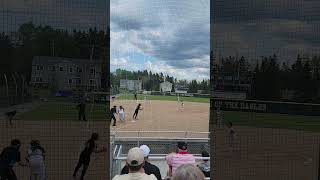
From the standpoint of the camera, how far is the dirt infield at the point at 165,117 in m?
18.6

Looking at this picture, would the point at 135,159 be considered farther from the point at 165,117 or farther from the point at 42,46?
the point at 165,117

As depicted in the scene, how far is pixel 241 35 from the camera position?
33.6ft

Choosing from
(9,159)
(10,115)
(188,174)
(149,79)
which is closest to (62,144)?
(10,115)

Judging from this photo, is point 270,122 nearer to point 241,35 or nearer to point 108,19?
point 241,35

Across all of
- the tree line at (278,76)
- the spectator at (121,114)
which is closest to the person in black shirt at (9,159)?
the tree line at (278,76)

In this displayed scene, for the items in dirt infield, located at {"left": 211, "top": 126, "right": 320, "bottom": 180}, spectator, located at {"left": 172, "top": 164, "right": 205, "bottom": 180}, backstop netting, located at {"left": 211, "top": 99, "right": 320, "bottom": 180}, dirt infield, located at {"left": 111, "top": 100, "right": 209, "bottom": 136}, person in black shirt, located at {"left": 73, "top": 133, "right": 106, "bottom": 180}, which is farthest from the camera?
dirt infield, located at {"left": 111, "top": 100, "right": 209, "bottom": 136}

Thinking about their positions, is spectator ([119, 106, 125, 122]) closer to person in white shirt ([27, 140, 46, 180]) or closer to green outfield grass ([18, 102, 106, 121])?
green outfield grass ([18, 102, 106, 121])

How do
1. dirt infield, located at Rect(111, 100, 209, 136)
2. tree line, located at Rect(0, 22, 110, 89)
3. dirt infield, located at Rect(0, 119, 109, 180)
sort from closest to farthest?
dirt infield, located at Rect(0, 119, 109, 180)
tree line, located at Rect(0, 22, 110, 89)
dirt infield, located at Rect(111, 100, 209, 136)

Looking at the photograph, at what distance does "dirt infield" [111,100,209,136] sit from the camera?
60.9ft

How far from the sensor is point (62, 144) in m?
8.74

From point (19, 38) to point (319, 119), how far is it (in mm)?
7617

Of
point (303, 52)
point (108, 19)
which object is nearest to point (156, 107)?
point (303, 52)

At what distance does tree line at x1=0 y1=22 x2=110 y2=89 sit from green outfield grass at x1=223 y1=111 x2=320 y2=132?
339cm

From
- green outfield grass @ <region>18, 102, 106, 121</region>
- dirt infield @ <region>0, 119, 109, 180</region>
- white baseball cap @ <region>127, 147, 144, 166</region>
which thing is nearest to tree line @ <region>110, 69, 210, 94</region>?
green outfield grass @ <region>18, 102, 106, 121</region>
